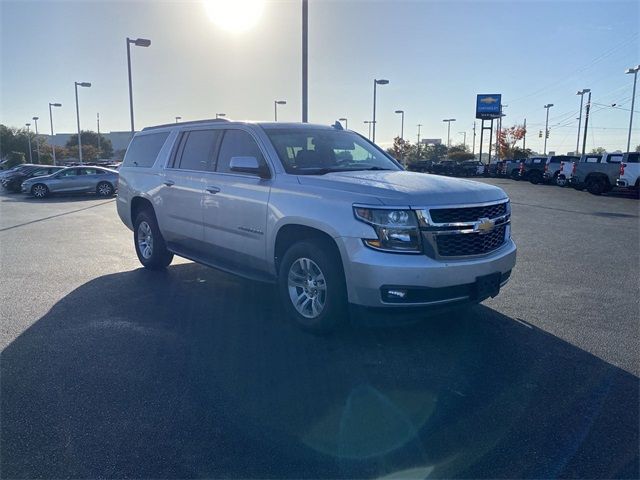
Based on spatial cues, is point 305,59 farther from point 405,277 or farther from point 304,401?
point 304,401

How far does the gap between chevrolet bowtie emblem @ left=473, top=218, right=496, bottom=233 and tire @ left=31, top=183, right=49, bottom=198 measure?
22238mm

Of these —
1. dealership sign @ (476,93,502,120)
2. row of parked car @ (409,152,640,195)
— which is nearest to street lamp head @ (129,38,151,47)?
row of parked car @ (409,152,640,195)

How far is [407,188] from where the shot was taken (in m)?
4.43

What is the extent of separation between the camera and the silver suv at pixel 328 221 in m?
4.21

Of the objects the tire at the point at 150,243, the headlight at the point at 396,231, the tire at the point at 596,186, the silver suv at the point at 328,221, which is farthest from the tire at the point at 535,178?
the headlight at the point at 396,231

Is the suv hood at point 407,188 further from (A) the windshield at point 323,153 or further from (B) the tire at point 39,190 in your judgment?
(B) the tire at point 39,190

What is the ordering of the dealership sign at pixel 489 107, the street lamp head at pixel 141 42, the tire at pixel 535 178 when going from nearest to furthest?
1. the street lamp head at pixel 141 42
2. the tire at pixel 535 178
3. the dealership sign at pixel 489 107

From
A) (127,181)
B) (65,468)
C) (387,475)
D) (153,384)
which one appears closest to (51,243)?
(127,181)

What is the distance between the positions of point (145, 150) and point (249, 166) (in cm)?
337

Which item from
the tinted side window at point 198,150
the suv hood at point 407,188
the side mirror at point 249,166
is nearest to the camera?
the suv hood at point 407,188

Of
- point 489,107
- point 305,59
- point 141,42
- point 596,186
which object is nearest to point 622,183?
point 596,186

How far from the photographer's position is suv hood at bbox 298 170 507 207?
426 centimetres

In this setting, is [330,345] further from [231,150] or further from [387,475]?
[231,150]

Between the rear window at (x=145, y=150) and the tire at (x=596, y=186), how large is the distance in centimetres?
2313
